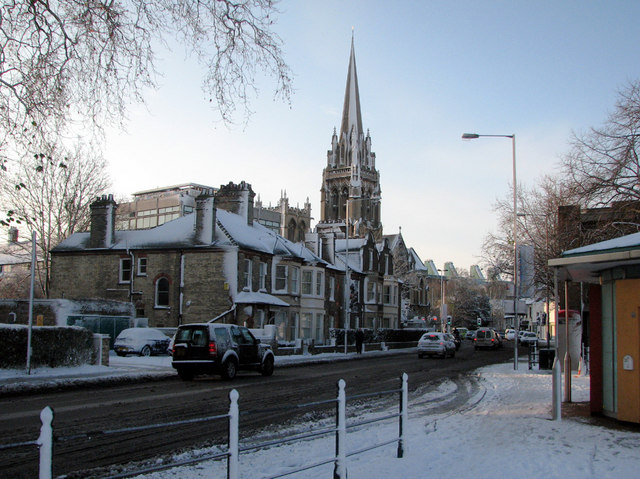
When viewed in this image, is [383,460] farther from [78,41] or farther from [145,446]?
[78,41]

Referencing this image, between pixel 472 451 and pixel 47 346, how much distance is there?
17.5 m

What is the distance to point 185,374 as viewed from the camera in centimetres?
2089

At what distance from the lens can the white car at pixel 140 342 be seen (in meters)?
31.0

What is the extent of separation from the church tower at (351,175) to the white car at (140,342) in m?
94.3

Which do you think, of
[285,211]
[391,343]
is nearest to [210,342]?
[391,343]

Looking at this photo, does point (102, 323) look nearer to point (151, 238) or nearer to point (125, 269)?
point (125, 269)

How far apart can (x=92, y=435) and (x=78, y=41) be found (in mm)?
7809

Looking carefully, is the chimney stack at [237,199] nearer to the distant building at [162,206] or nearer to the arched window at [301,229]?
the distant building at [162,206]

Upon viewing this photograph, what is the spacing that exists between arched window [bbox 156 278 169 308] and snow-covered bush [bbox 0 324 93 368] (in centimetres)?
1540

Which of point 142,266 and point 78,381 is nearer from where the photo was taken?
point 78,381

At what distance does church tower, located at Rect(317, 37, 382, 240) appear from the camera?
12812 cm

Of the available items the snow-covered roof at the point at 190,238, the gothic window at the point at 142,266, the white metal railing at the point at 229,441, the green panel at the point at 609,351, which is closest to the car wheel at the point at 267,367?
the green panel at the point at 609,351

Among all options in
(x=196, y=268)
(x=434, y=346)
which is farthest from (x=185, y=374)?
(x=434, y=346)

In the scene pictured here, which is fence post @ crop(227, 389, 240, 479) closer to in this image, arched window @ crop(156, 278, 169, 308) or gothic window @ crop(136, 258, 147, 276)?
arched window @ crop(156, 278, 169, 308)
